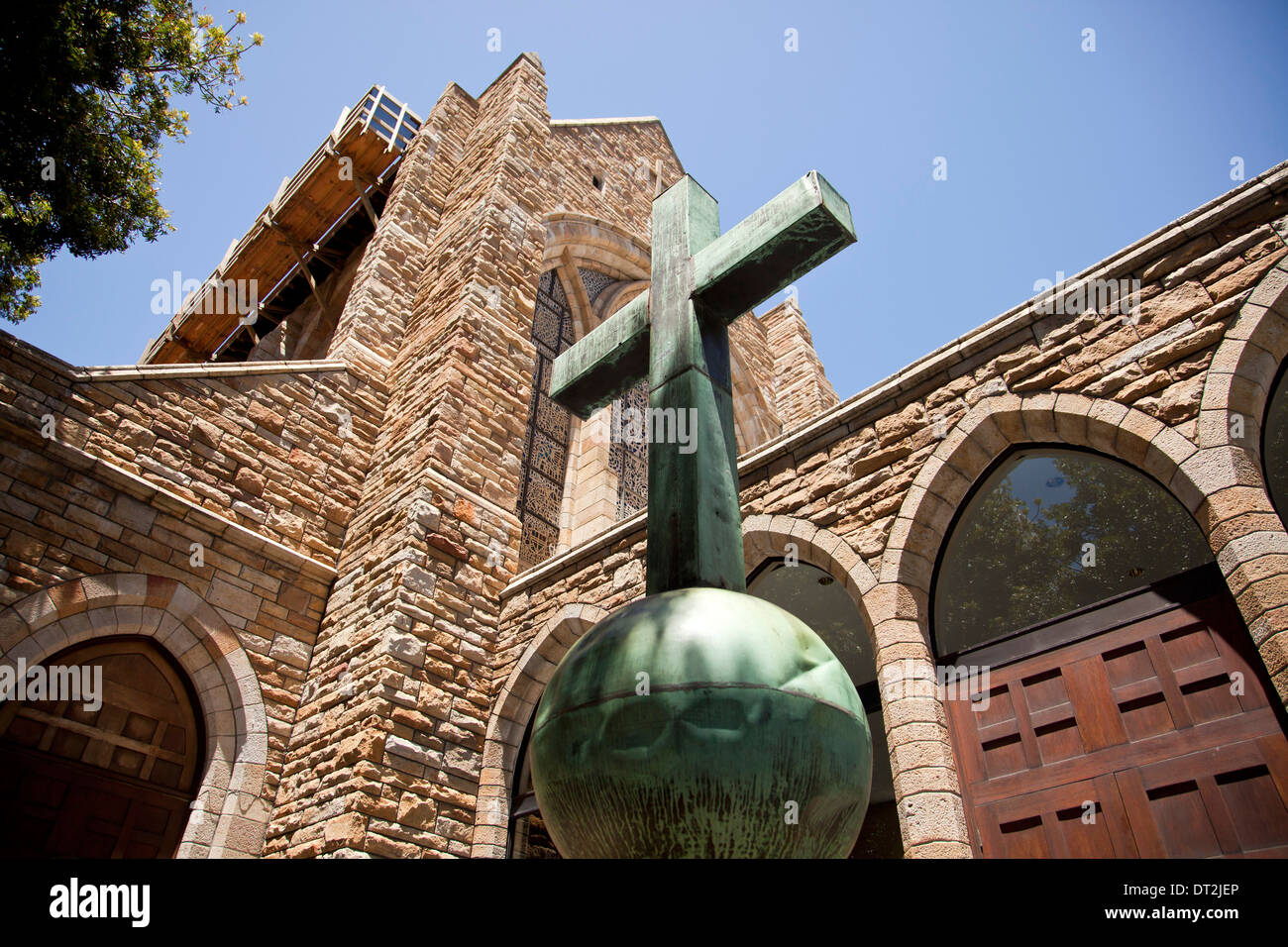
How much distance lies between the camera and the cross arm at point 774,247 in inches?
84.2

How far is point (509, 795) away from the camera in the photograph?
20.3 feet

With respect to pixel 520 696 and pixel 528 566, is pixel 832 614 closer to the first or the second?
pixel 520 696

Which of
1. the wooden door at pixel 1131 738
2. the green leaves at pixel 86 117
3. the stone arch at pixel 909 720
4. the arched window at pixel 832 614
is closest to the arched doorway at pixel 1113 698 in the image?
the wooden door at pixel 1131 738

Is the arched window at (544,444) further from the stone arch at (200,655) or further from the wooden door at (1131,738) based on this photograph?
the wooden door at (1131,738)

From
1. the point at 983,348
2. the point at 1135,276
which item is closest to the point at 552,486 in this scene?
the point at 983,348

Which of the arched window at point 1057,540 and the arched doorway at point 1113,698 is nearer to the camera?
the arched doorway at point 1113,698

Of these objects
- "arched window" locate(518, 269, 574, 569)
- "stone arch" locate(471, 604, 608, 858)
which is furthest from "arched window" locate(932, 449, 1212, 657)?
"arched window" locate(518, 269, 574, 569)

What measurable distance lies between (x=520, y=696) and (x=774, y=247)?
5144 millimetres

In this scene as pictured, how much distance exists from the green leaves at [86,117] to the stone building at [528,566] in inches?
39.4

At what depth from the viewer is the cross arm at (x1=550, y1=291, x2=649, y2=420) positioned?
251 centimetres

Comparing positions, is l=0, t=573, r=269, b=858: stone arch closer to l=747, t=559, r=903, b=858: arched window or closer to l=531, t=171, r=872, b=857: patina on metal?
l=747, t=559, r=903, b=858: arched window
